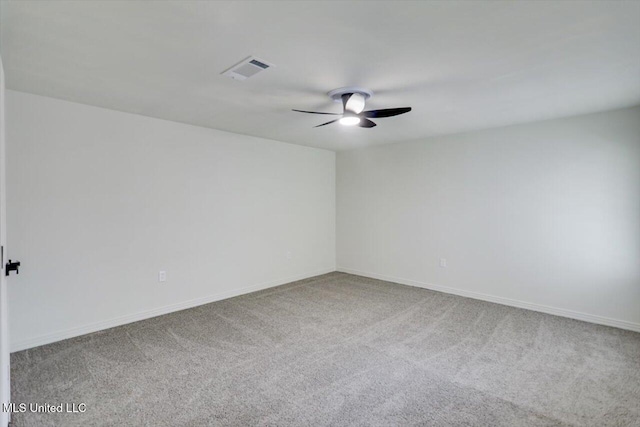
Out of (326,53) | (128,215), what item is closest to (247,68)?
(326,53)

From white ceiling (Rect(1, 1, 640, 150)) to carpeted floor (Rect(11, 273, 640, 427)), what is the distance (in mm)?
2337

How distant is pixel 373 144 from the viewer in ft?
17.6

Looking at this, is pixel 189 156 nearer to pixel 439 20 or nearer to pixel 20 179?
pixel 20 179

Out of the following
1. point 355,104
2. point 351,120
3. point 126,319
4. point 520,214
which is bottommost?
point 126,319

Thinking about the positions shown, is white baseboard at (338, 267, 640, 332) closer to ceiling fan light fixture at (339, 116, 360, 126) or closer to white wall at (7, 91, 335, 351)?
white wall at (7, 91, 335, 351)

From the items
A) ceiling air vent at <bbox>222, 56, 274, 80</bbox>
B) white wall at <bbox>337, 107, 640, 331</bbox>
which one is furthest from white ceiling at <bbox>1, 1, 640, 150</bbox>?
white wall at <bbox>337, 107, 640, 331</bbox>

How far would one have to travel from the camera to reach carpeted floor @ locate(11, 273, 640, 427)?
204cm

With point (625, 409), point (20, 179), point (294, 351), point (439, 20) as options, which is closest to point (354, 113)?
point (439, 20)

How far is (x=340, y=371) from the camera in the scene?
256 centimetres

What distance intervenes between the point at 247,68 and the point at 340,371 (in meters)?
2.45

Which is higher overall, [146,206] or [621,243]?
[146,206]

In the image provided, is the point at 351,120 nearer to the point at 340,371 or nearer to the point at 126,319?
the point at 340,371

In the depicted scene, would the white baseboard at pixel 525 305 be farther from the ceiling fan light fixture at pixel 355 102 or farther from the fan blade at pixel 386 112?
the ceiling fan light fixture at pixel 355 102

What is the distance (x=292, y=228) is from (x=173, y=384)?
3223 mm
